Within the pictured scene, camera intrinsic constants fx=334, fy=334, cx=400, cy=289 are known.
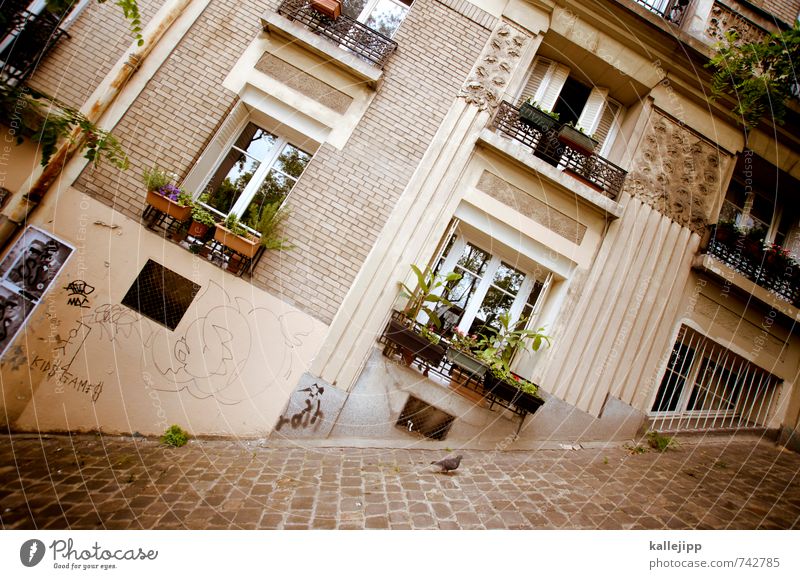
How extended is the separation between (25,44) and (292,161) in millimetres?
4633

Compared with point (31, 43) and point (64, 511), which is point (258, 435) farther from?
point (31, 43)

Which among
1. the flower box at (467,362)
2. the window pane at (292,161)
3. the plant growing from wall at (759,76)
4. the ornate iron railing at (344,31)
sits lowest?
the flower box at (467,362)

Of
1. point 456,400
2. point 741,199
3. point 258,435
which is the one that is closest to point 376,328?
point 456,400

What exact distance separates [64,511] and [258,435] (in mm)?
2233

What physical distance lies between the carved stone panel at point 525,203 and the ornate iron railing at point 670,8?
5396mm

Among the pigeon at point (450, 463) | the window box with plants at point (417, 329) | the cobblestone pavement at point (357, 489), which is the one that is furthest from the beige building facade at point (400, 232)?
the pigeon at point (450, 463)

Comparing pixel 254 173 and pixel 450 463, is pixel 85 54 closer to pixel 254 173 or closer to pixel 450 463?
pixel 254 173

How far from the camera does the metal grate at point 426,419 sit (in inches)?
230

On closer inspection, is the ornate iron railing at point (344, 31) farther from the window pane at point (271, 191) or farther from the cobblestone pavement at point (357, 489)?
the cobblestone pavement at point (357, 489)

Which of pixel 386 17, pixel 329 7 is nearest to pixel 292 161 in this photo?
pixel 329 7

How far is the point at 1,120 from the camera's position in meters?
5.31

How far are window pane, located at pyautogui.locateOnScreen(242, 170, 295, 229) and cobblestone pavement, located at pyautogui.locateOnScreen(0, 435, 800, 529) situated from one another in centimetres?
402

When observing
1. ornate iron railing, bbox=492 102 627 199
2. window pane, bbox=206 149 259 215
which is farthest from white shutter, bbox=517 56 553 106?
window pane, bbox=206 149 259 215

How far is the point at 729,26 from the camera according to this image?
7617 millimetres
